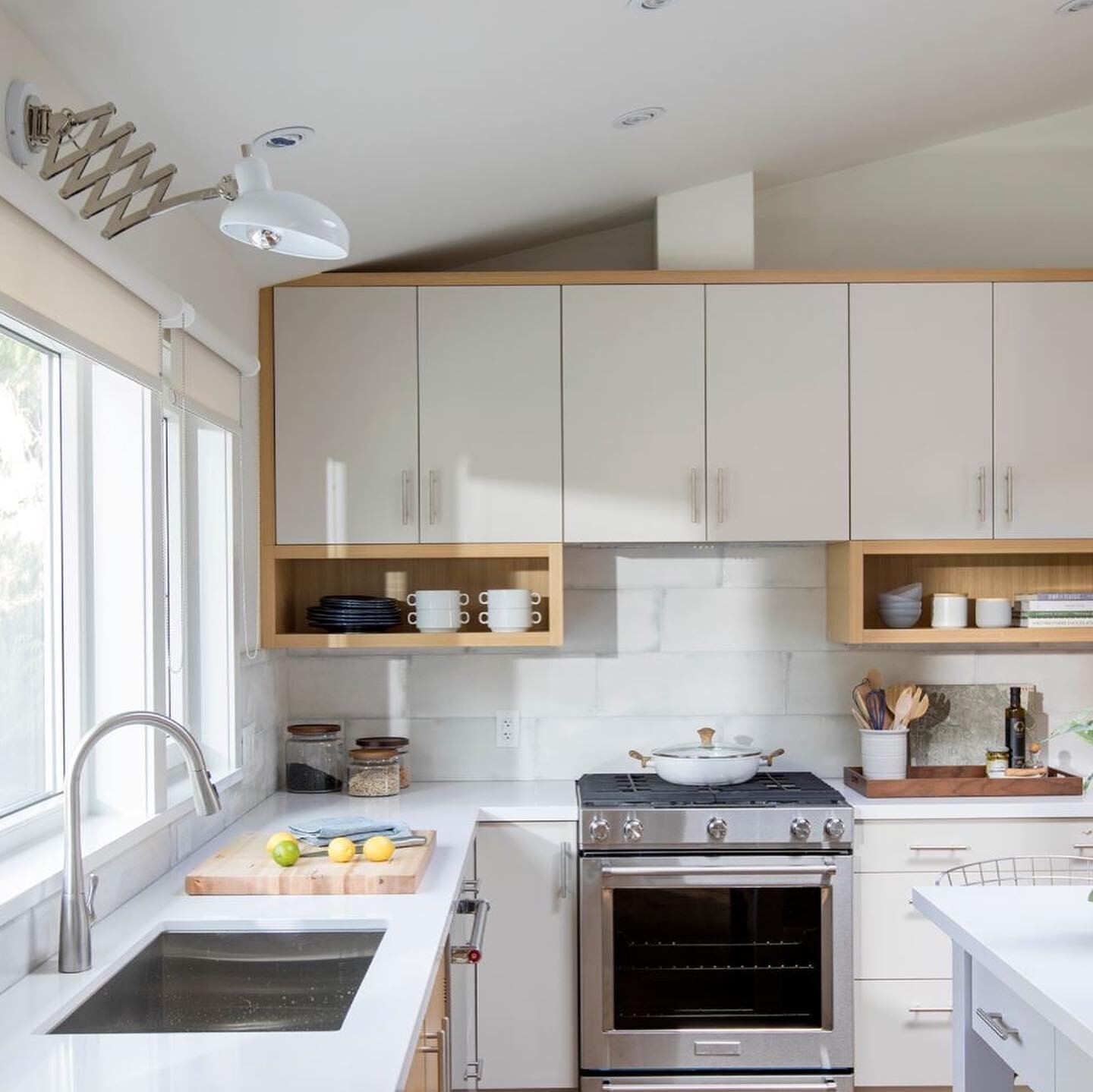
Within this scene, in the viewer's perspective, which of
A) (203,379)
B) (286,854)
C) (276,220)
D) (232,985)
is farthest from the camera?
(203,379)

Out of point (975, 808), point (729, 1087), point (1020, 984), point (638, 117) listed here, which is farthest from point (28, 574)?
point (975, 808)

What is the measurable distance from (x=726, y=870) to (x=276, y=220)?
7.37 feet

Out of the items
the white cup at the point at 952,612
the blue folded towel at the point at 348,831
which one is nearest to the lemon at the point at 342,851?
the blue folded towel at the point at 348,831

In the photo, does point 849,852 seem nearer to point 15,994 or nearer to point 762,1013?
point 762,1013

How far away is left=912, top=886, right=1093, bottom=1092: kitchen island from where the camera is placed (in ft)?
5.82

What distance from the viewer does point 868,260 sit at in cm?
389

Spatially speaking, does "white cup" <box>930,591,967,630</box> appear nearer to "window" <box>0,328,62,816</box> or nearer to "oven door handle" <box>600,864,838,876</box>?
"oven door handle" <box>600,864,838,876</box>

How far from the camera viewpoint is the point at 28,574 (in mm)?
2326

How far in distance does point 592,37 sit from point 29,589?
1540 millimetres

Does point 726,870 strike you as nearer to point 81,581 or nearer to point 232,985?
point 232,985

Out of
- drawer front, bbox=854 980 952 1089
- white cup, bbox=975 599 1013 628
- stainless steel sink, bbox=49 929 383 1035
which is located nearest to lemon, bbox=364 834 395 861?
stainless steel sink, bbox=49 929 383 1035

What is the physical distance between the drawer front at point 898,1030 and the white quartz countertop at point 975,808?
45cm

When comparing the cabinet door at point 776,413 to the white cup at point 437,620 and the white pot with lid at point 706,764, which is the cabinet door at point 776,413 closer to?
the white pot with lid at point 706,764

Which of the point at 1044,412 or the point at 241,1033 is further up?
the point at 1044,412
